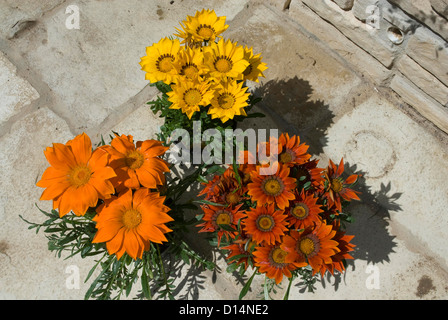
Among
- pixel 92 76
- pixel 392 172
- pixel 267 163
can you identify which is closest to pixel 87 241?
pixel 267 163

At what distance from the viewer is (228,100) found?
4.97ft

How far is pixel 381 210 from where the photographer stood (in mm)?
2025

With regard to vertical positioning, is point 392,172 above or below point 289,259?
above

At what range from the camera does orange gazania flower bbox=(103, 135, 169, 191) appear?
1345 millimetres

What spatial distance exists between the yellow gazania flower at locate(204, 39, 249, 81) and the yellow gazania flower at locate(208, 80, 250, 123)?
0.04 m

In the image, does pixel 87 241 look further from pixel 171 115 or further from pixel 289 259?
pixel 289 259

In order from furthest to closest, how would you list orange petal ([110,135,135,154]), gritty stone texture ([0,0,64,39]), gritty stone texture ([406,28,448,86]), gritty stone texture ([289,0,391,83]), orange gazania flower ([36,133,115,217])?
1. gritty stone texture ([0,0,64,39])
2. gritty stone texture ([289,0,391,83])
3. gritty stone texture ([406,28,448,86])
4. orange petal ([110,135,135,154])
5. orange gazania flower ([36,133,115,217])

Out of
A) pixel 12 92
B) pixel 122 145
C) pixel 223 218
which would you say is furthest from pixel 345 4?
pixel 12 92

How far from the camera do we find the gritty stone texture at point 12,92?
2219mm

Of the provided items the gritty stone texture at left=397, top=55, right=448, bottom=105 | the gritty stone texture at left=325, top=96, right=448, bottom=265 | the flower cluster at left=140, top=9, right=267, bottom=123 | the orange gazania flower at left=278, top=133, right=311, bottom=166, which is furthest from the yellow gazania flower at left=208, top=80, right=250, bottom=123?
the gritty stone texture at left=397, top=55, right=448, bottom=105

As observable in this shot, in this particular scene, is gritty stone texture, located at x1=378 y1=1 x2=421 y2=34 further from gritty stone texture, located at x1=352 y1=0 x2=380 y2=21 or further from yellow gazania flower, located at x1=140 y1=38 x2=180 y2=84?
yellow gazania flower, located at x1=140 y1=38 x2=180 y2=84

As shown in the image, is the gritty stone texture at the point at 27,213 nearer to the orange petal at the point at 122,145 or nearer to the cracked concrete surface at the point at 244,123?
the cracked concrete surface at the point at 244,123

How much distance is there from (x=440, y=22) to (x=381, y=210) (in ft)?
3.00

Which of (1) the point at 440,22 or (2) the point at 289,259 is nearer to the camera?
(2) the point at 289,259
